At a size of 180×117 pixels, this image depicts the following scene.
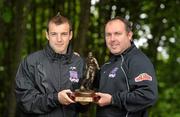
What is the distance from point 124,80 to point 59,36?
73cm

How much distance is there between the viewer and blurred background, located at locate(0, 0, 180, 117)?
7.86m

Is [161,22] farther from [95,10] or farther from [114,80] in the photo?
[114,80]

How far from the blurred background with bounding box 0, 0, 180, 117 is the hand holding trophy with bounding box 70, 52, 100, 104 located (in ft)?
6.91

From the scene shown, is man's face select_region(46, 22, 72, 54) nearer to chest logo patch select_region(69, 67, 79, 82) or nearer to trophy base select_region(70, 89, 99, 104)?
chest logo patch select_region(69, 67, 79, 82)

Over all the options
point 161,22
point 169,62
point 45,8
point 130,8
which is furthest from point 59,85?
point 169,62

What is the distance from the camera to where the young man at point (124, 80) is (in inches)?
201

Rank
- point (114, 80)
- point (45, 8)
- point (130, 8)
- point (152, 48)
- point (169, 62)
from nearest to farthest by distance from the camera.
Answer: point (114, 80), point (130, 8), point (152, 48), point (45, 8), point (169, 62)

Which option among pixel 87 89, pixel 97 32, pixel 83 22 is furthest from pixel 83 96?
pixel 97 32

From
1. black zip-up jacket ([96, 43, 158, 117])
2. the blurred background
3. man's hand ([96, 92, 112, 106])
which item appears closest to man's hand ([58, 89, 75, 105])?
man's hand ([96, 92, 112, 106])

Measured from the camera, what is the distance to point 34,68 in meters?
5.37

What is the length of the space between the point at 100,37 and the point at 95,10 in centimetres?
50

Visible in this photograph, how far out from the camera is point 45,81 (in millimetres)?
5344

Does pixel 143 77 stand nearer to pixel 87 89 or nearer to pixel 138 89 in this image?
pixel 138 89

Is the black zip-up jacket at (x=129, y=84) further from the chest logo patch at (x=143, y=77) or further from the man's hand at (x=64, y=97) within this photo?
the man's hand at (x=64, y=97)
